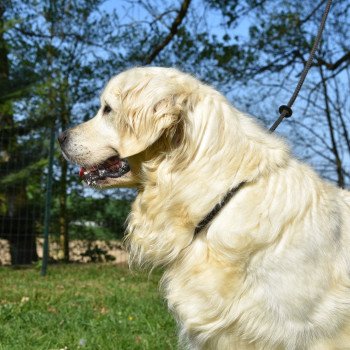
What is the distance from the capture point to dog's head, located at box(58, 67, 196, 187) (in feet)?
10.2

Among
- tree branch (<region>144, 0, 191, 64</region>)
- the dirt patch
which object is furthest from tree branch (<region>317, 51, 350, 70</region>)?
the dirt patch

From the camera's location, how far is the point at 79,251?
44.2 feet

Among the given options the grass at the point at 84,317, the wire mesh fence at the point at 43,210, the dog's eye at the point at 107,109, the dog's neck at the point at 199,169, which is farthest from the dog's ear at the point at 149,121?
the wire mesh fence at the point at 43,210

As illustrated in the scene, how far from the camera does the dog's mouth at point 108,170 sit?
3.39 meters

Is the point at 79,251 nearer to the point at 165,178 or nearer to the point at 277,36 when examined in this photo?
the point at 277,36

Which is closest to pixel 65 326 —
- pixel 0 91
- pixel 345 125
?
pixel 0 91

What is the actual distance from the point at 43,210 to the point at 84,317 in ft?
23.9

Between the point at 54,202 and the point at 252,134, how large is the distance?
1072 cm

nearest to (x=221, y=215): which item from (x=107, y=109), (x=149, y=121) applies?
(x=149, y=121)

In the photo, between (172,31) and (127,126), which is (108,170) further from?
(172,31)

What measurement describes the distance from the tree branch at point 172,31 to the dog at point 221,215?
9.73m

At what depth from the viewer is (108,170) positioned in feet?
11.2

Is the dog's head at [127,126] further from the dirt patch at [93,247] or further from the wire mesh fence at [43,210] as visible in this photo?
the dirt patch at [93,247]

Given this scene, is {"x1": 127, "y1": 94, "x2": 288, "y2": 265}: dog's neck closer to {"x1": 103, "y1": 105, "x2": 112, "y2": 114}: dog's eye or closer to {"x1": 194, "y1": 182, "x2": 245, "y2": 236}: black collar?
{"x1": 194, "y1": 182, "x2": 245, "y2": 236}: black collar
